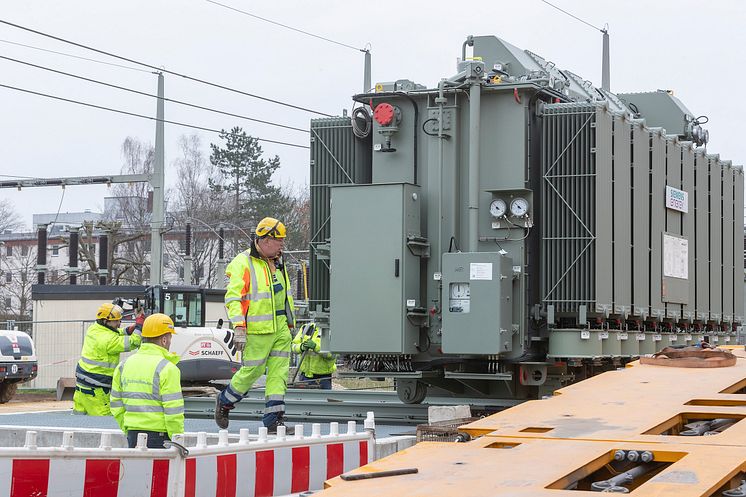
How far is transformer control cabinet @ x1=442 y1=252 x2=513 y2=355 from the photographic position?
12242mm

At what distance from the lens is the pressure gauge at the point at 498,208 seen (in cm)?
1296

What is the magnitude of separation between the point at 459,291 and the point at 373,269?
1018 millimetres

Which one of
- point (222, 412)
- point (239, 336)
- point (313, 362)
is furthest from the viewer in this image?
point (313, 362)

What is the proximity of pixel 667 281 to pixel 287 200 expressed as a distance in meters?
54.6

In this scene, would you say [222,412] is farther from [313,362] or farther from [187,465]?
[313,362]

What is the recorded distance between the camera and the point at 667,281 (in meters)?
15.6

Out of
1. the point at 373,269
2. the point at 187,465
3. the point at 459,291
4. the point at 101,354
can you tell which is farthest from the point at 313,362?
the point at 187,465

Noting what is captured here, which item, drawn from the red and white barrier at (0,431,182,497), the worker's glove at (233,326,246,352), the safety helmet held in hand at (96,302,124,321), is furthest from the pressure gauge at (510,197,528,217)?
the red and white barrier at (0,431,182,497)

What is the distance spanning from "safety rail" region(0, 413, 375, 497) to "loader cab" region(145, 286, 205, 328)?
19.6m

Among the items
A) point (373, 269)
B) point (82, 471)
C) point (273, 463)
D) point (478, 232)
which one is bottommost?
point (273, 463)

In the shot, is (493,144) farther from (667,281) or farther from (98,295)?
(98,295)

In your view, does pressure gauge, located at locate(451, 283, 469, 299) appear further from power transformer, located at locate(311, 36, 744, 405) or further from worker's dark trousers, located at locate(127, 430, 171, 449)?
worker's dark trousers, located at locate(127, 430, 171, 449)

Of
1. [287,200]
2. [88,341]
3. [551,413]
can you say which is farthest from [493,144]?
[287,200]

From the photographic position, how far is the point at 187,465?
22.3 ft
